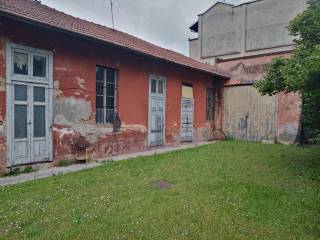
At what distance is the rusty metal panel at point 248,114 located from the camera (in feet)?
45.2

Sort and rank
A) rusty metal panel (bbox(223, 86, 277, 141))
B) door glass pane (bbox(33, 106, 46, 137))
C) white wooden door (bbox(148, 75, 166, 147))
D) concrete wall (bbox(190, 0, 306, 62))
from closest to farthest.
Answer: door glass pane (bbox(33, 106, 46, 137))
white wooden door (bbox(148, 75, 166, 147))
rusty metal panel (bbox(223, 86, 277, 141))
concrete wall (bbox(190, 0, 306, 62))

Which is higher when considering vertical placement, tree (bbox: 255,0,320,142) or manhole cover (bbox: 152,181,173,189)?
tree (bbox: 255,0,320,142)

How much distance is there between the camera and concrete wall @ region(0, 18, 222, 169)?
23.2ft

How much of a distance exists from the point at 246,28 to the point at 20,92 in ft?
70.4

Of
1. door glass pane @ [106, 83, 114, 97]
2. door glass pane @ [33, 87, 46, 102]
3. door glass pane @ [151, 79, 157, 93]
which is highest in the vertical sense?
door glass pane @ [151, 79, 157, 93]

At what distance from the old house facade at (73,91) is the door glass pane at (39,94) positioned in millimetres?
18

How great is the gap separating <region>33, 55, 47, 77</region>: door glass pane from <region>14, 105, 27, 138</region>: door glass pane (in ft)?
3.06

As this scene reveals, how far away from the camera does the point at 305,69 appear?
19.3ft

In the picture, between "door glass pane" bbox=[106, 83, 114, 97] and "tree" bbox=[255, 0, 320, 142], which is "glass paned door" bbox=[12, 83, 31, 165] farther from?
"tree" bbox=[255, 0, 320, 142]

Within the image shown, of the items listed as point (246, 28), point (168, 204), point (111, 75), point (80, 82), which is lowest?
point (168, 204)

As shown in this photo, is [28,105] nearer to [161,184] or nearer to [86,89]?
[86,89]

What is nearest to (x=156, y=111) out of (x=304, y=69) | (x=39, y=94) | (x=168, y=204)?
(x=39, y=94)

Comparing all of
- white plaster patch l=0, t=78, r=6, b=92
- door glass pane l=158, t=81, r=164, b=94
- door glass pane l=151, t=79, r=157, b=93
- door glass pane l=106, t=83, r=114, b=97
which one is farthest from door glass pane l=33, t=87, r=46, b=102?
door glass pane l=158, t=81, r=164, b=94

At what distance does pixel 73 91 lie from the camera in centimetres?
817
